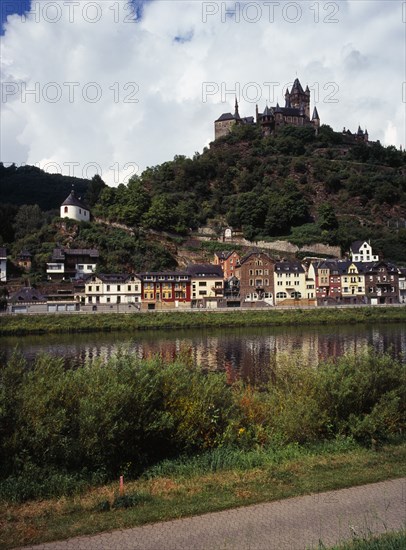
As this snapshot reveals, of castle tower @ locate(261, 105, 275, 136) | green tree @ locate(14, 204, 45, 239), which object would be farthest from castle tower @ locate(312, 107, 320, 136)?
green tree @ locate(14, 204, 45, 239)

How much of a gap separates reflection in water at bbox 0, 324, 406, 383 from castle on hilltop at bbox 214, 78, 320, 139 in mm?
82952

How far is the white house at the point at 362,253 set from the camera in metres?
77.8

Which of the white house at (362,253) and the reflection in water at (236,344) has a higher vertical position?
the white house at (362,253)

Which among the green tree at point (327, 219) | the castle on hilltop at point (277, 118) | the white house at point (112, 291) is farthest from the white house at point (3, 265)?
the castle on hilltop at point (277, 118)

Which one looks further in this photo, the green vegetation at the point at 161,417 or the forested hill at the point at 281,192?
the forested hill at the point at 281,192

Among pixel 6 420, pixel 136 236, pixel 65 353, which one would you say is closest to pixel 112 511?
pixel 6 420

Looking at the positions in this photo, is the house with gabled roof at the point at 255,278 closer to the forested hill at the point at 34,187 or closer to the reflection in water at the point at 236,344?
the reflection in water at the point at 236,344

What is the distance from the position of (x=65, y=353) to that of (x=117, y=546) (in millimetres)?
31665

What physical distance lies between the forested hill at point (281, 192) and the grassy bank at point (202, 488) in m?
72.4

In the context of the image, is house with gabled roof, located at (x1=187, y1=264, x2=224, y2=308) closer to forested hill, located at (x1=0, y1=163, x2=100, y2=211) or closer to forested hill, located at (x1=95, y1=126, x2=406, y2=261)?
forested hill, located at (x1=95, y1=126, x2=406, y2=261)

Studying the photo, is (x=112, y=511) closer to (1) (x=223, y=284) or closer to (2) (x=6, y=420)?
(2) (x=6, y=420)

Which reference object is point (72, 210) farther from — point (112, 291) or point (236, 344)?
point (236, 344)

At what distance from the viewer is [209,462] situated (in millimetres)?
11359

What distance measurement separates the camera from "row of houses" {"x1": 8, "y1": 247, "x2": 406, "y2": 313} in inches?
2586
